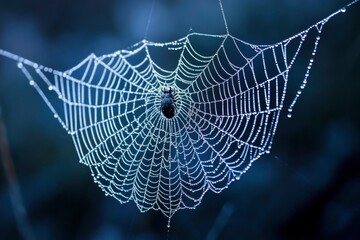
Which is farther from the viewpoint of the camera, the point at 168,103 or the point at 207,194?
the point at 207,194

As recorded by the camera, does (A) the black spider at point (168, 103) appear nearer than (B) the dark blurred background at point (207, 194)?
Yes

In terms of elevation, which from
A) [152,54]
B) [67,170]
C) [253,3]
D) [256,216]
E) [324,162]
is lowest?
[256,216]

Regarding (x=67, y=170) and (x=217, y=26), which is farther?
(x=67, y=170)

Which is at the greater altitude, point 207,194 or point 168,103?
point 168,103

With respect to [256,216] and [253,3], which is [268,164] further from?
[253,3]

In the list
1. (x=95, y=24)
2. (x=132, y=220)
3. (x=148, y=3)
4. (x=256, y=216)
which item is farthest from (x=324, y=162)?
(x=95, y=24)
